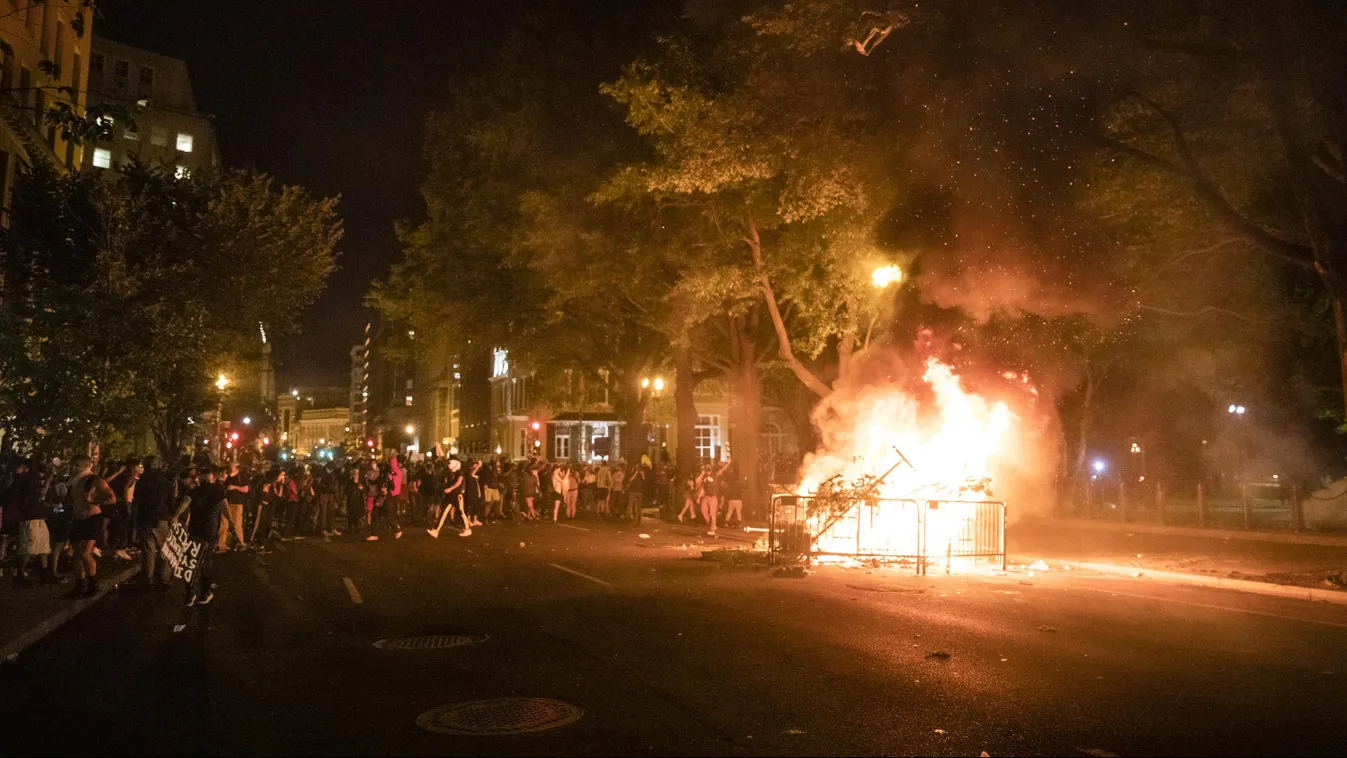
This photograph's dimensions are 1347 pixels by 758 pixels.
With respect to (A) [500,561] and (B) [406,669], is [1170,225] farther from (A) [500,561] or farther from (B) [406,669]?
(B) [406,669]

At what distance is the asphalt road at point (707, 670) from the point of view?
589 cm

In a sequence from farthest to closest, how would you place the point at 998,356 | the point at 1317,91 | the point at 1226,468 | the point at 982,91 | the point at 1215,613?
1. the point at 1226,468
2. the point at 998,356
3. the point at 982,91
4. the point at 1317,91
5. the point at 1215,613

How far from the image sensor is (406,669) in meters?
7.80

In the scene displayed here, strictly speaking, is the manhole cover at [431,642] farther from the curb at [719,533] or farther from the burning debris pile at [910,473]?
the curb at [719,533]

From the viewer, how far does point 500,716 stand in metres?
6.36

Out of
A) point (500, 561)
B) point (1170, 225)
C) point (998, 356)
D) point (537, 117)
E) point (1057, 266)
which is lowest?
point (500, 561)

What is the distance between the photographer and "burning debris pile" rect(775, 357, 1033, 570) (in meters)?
15.6

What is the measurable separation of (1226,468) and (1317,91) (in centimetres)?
3330

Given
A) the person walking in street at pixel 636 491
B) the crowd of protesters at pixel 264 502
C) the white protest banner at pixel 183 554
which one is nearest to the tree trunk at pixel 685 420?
the crowd of protesters at pixel 264 502

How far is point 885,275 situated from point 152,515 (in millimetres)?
13609

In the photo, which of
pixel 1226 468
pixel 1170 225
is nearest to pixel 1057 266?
pixel 1170 225

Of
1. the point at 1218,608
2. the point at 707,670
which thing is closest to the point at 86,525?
the point at 707,670

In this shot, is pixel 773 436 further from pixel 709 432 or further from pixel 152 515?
pixel 152 515

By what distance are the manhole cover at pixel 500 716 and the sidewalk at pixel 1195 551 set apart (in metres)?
11.3
